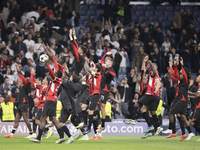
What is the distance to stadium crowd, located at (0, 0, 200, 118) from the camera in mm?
18469

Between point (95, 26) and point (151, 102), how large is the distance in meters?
9.56

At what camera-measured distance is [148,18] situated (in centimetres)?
2488

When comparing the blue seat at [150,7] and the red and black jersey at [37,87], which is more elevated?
the blue seat at [150,7]

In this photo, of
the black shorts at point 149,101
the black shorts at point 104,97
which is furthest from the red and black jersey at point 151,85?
the black shorts at point 104,97

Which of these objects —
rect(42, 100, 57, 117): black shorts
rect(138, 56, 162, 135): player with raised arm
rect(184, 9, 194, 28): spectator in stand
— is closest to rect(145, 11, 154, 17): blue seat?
rect(184, 9, 194, 28): spectator in stand

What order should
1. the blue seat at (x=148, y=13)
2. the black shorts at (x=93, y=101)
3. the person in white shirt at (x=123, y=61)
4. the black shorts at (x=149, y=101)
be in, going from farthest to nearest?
the blue seat at (x=148, y=13) → the person in white shirt at (x=123, y=61) → the black shorts at (x=149, y=101) → the black shorts at (x=93, y=101)

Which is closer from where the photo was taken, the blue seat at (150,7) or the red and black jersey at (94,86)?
the red and black jersey at (94,86)

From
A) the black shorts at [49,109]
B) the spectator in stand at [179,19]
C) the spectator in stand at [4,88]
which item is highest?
the spectator in stand at [179,19]

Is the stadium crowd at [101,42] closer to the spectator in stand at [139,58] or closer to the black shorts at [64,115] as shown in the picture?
the spectator in stand at [139,58]

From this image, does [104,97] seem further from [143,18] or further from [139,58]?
[143,18]

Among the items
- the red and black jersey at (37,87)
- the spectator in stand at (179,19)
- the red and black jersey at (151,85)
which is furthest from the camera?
the spectator in stand at (179,19)

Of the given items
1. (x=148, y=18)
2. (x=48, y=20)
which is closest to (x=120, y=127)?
(x=48, y=20)

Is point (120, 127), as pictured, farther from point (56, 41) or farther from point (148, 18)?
point (148, 18)

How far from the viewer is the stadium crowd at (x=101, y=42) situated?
18.5 m
